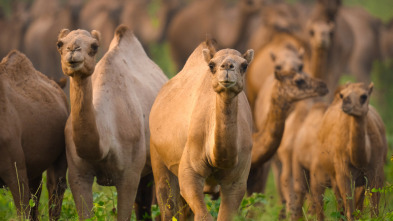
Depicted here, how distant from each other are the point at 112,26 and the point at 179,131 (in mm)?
20468

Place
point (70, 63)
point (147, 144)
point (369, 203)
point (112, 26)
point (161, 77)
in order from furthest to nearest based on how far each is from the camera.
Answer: point (112, 26) < point (161, 77) < point (147, 144) < point (369, 203) < point (70, 63)

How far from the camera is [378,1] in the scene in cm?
3794

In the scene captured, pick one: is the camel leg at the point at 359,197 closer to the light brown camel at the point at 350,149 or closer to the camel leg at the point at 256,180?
the light brown camel at the point at 350,149

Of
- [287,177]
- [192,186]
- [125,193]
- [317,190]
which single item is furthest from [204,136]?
[287,177]

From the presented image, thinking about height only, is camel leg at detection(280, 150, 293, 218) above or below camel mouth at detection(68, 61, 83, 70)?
below

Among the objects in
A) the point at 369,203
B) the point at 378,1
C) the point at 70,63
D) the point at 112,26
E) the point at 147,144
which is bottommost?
the point at 369,203

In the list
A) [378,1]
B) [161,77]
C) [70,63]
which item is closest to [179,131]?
[70,63]

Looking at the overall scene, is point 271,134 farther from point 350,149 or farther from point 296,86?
point 350,149

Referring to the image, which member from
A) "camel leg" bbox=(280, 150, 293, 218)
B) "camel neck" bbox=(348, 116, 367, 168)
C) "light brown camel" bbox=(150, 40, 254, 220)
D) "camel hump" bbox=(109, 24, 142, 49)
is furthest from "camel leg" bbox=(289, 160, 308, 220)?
"light brown camel" bbox=(150, 40, 254, 220)

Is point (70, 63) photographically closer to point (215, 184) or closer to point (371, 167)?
Result: point (215, 184)

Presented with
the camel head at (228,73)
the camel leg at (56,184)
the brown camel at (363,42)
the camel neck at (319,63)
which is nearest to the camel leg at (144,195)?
the camel leg at (56,184)

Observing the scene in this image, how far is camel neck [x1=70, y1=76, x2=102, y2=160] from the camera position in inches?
324

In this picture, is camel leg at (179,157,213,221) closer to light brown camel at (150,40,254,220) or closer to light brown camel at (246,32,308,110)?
light brown camel at (150,40,254,220)

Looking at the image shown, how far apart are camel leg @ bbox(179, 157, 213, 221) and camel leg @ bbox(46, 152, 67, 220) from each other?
166cm
